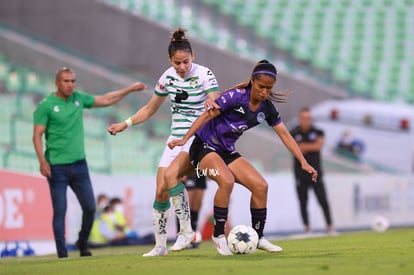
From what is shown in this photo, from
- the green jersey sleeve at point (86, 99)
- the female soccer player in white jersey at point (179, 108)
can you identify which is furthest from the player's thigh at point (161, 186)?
the green jersey sleeve at point (86, 99)

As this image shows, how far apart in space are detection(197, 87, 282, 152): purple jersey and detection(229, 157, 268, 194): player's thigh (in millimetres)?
209

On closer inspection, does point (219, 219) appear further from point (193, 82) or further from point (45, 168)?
point (45, 168)

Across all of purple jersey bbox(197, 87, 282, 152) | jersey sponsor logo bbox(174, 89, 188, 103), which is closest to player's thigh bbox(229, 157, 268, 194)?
purple jersey bbox(197, 87, 282, 152)

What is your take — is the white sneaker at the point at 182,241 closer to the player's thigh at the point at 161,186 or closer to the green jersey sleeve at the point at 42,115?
the player's thigh at the point at 161,186

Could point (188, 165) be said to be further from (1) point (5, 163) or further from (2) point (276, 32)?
(2) point (276, 32)

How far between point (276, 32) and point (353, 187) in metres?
6.81

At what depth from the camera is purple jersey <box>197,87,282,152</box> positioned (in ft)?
33.0

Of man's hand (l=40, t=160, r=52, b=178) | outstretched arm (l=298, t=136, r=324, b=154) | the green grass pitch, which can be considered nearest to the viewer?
the green grass pitch

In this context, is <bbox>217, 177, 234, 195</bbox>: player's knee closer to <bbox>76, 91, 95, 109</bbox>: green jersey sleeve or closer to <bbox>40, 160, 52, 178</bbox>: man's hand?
<bbox>40, 160, 52, 178</bbox>: man's hand

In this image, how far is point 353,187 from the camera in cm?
2219

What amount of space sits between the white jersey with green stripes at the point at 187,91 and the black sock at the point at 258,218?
3.63 ft

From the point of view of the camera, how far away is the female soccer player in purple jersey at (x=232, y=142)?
9.98m

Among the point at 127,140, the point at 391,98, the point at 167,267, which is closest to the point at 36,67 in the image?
the point at 127,140

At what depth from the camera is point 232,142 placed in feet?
34.0
